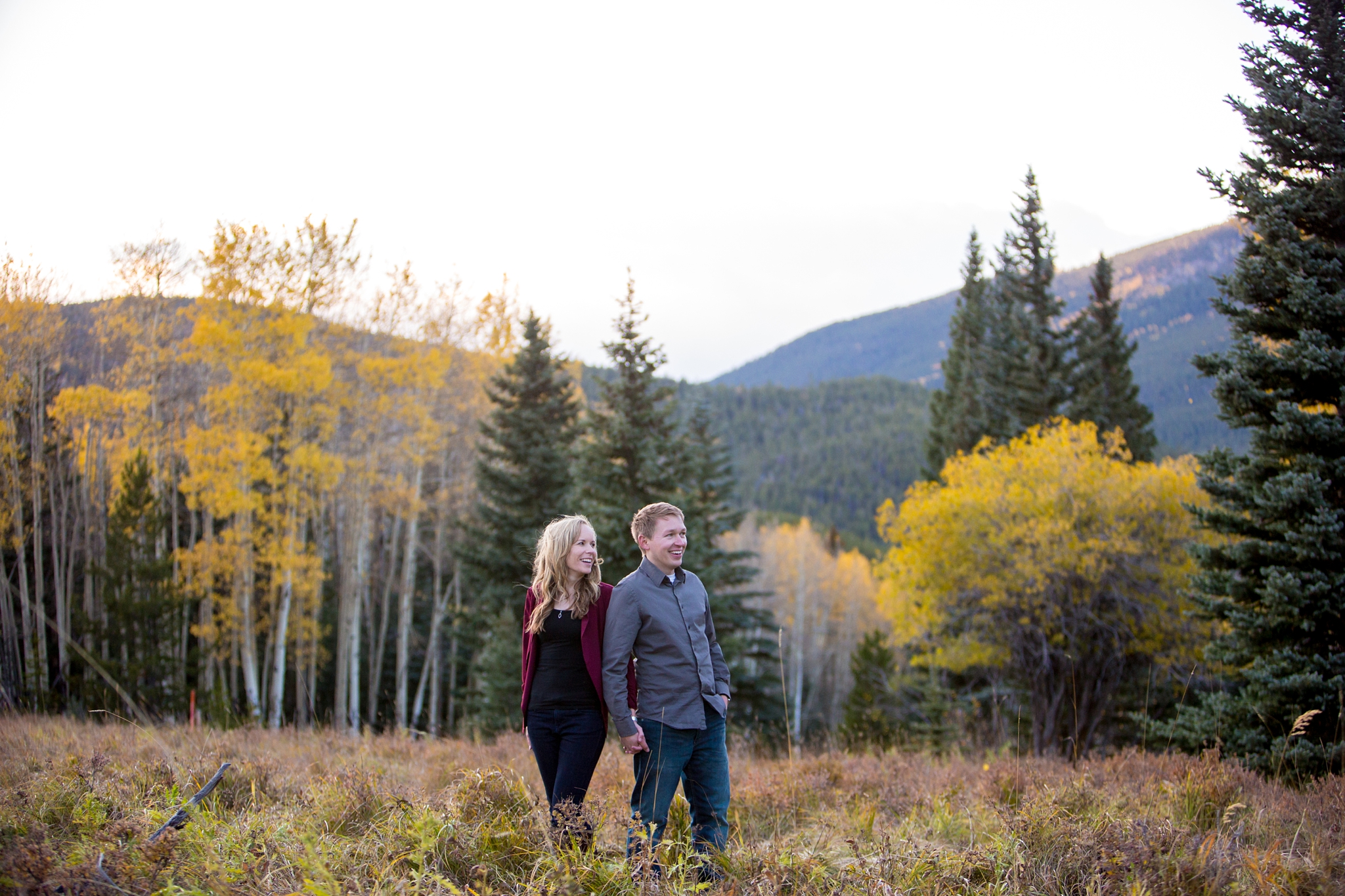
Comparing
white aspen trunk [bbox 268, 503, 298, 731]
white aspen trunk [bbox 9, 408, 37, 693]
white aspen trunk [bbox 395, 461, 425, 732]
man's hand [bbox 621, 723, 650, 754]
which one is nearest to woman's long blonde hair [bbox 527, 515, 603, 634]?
man's hand [bbox 621, 723, 650, 754]

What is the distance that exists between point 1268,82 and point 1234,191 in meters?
1.13

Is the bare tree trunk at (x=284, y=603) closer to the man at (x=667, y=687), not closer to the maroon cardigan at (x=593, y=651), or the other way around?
the maroon cardigan at (x=593, y=651)

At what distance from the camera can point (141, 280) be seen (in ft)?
53.3

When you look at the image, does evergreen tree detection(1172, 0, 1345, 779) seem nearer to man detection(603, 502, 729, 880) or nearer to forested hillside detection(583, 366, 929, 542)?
man detection(603, 502, 729, 880)

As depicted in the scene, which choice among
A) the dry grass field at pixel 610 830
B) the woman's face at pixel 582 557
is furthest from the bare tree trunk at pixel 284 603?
the woman's face at pixel 582 557

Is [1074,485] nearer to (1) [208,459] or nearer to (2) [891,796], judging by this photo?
(2) [891,796]

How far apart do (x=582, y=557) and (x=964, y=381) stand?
102 ft

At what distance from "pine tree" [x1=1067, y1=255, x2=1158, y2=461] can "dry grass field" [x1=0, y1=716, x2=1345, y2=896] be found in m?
22.6

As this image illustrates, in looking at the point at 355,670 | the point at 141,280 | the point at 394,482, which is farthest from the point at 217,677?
the point at 141,280

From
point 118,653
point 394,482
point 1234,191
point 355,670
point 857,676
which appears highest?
point 1234,191

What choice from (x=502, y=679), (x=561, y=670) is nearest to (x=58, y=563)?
(x=502, y=679)

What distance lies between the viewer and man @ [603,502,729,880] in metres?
3.73

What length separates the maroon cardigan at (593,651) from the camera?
12.6 feet

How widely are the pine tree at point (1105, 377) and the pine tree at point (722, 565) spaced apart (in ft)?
40.3
